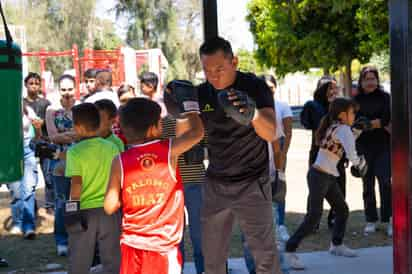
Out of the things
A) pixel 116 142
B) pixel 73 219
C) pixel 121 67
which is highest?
pixel 121 67

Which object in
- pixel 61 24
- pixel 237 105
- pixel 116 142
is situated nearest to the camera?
pixel 237 105

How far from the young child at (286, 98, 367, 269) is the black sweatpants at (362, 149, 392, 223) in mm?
1136

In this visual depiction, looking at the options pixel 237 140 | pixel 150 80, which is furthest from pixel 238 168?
pixel 150 80

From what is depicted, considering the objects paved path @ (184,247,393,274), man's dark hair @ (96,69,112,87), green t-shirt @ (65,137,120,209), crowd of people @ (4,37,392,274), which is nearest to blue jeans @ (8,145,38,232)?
man's dark hair @ (96,69,112,87)

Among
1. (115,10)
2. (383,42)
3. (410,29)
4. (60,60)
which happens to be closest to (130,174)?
(410,29)

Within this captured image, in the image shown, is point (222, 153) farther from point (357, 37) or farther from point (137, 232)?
point (357, 37)

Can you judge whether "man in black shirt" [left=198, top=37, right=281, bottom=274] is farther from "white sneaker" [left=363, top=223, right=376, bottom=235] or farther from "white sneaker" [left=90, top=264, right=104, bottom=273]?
"white sneaker" [left=363, top=223, right=376, bottom=235]

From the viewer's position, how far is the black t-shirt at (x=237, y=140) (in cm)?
371

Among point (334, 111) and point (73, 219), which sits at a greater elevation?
point (334, 111)

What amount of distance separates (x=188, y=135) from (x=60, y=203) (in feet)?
10.2

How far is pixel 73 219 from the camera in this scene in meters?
3.81

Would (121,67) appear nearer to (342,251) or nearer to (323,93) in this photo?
(323,93)

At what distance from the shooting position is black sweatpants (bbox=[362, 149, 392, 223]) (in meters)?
6.77

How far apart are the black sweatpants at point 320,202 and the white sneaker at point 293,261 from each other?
0.16ft
